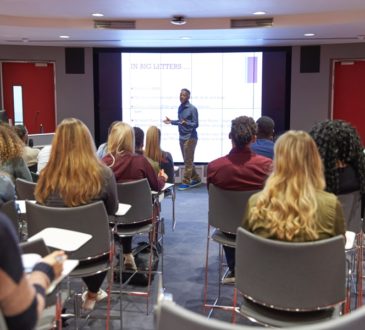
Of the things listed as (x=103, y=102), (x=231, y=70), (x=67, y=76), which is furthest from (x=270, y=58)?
(x=67, y=76)

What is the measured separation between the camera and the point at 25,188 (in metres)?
3.55

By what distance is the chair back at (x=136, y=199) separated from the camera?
11.9ft

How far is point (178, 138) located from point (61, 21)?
9.74 feet

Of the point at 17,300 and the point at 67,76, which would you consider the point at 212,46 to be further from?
the point at 17,300

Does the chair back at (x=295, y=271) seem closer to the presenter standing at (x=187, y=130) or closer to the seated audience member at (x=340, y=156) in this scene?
the seated audience member at (x=340, y=156)

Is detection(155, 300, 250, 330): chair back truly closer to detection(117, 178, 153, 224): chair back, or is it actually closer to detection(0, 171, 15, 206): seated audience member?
detection(0, 171, 15, 206): seated audience member

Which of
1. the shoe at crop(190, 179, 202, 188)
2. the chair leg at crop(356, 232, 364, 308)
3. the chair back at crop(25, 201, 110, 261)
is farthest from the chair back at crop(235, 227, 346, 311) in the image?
the shoe at crop(190, 179, 202, 188)

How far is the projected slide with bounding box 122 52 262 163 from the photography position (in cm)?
855

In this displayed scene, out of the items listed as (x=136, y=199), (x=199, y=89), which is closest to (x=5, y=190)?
(x=136, y=199)

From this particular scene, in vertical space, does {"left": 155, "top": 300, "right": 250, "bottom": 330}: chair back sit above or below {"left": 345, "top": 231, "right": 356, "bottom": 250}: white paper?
above

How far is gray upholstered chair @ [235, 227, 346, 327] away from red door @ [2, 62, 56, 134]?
7.50 m

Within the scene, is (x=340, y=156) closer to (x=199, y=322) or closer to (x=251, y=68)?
(x=199, y=322)

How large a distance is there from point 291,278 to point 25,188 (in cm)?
216

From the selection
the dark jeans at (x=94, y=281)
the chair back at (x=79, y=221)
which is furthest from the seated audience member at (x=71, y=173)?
the dark jeans at (x=94, y=281)
